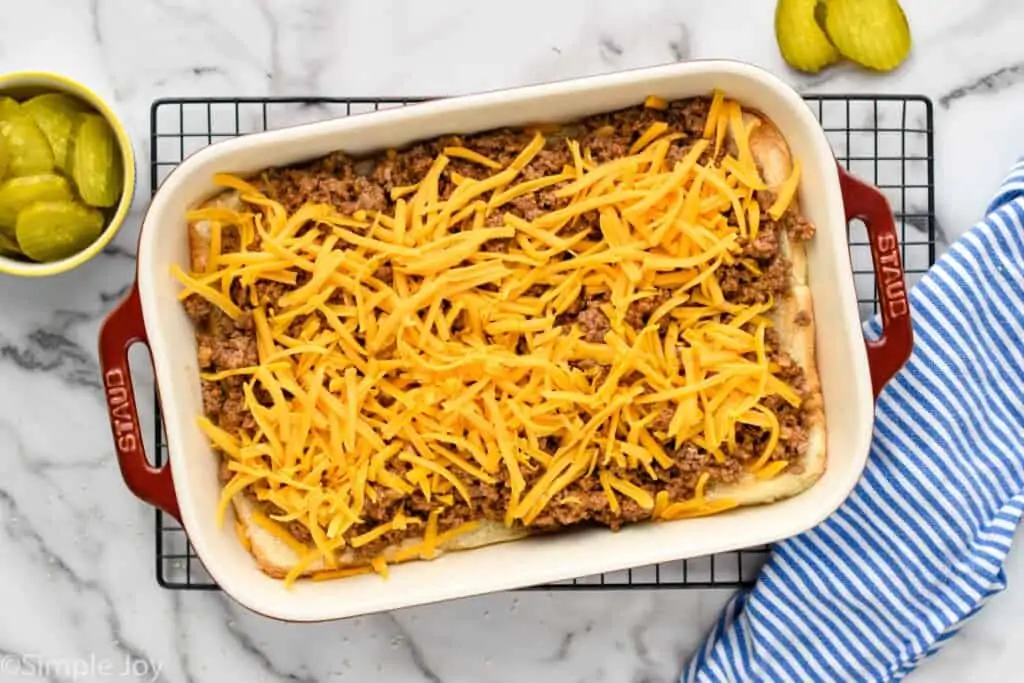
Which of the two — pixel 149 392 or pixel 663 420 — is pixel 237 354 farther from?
pixel 663 420

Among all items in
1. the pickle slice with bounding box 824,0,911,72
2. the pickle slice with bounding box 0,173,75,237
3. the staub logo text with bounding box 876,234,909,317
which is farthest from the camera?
the pickle slice with bounding box 824,0,911,72

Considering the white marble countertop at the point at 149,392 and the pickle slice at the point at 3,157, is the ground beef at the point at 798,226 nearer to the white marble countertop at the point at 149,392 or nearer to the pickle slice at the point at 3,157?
the white marble countertop at the point at 149,392

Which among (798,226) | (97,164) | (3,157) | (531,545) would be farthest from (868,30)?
(3,157)

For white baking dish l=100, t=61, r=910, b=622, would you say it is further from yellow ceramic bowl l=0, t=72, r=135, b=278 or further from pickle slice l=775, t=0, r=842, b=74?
pickle slice l=775, t=0, r=842, b=74

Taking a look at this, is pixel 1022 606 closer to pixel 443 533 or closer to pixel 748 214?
pixel 748 214

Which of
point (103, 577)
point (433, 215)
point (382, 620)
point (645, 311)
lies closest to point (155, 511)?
point (103, 577)

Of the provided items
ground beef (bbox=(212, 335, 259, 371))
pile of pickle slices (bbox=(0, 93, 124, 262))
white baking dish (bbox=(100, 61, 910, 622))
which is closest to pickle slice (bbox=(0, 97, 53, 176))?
pile of pickle slices (bbox=(0, 93, 124, 262))

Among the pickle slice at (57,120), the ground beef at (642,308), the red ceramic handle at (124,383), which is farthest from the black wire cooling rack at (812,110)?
the ground beef at (642,308)
